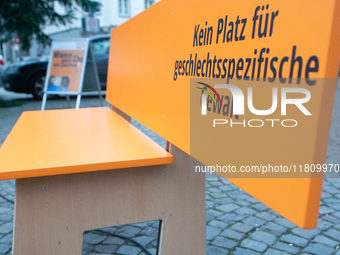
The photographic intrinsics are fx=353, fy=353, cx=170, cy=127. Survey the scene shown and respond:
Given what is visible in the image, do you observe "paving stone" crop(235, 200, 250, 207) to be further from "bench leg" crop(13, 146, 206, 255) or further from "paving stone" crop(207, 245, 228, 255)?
"bench leg" crop(13, 146, 206, 255)

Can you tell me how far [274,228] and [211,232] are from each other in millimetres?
432

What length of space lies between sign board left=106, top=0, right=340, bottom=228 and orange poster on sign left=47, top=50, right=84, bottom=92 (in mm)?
5012

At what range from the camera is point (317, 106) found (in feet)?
2.50

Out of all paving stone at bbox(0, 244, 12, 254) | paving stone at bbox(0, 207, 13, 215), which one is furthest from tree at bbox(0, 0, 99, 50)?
paving stone at bbox(0, 244, 12, 254)

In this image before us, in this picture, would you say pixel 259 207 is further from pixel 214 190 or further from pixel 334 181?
pixel 334 181

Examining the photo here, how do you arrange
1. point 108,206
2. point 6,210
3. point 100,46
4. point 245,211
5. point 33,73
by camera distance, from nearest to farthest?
point 108,206, point 245,211, point 6,210, point 33,73, point 100,46

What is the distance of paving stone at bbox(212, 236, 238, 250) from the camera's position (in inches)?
86.1

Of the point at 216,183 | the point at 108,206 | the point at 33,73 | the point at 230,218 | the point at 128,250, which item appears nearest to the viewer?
the point at 108,206

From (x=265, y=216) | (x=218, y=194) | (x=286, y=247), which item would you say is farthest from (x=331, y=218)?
(x=218, y=194)

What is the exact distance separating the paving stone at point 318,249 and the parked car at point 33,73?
7.93 metres

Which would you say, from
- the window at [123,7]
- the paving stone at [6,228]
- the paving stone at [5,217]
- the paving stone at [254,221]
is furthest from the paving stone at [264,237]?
the window at [123,7]

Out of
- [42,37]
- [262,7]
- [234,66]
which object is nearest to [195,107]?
[234,66]

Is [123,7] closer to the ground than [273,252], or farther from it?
farther from it

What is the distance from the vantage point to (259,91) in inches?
38.1
